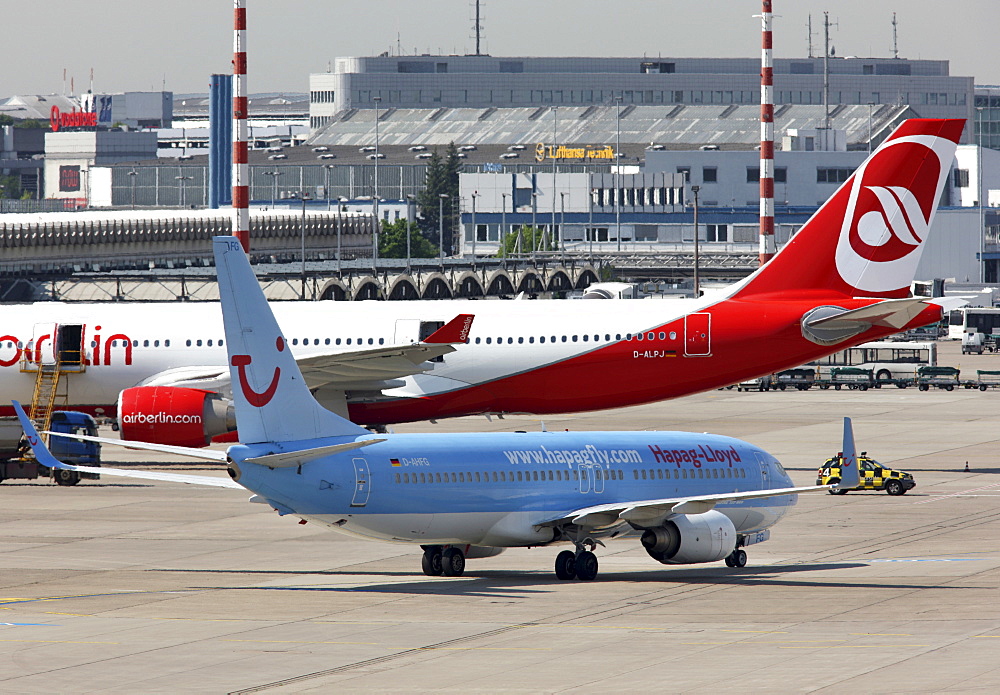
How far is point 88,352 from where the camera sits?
5409 cm

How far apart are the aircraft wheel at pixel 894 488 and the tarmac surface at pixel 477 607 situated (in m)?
0.30

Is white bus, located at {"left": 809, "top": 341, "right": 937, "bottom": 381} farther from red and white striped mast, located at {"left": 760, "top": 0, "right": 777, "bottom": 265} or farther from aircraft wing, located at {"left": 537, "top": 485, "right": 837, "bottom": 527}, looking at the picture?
aircraft wing, located at {"left": 537, "top": 485, "right": 837, "bottom": 527}

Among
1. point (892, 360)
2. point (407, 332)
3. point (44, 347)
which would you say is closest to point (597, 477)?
point (407, 332)

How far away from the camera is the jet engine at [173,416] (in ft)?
163

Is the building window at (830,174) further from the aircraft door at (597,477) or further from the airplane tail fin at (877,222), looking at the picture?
the aircraft door at (597,477)

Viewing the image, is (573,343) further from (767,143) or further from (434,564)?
(767,143)

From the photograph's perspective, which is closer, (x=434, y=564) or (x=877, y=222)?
(x=434, y=564)

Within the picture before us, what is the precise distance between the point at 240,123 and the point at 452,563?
1478 inches

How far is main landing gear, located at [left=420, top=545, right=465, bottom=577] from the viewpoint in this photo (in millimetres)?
33781

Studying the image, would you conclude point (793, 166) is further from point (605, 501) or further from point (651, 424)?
point (605, 501)

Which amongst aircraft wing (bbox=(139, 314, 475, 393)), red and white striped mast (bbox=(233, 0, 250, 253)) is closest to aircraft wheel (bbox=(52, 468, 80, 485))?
aircraft wing (bbox=(139, 314, 475, 393))

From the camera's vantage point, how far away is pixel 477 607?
29562 millimetres

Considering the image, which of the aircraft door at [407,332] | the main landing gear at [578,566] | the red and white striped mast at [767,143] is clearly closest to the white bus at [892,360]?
the red and white striped mast at [767,143]

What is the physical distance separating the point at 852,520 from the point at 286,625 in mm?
21314
